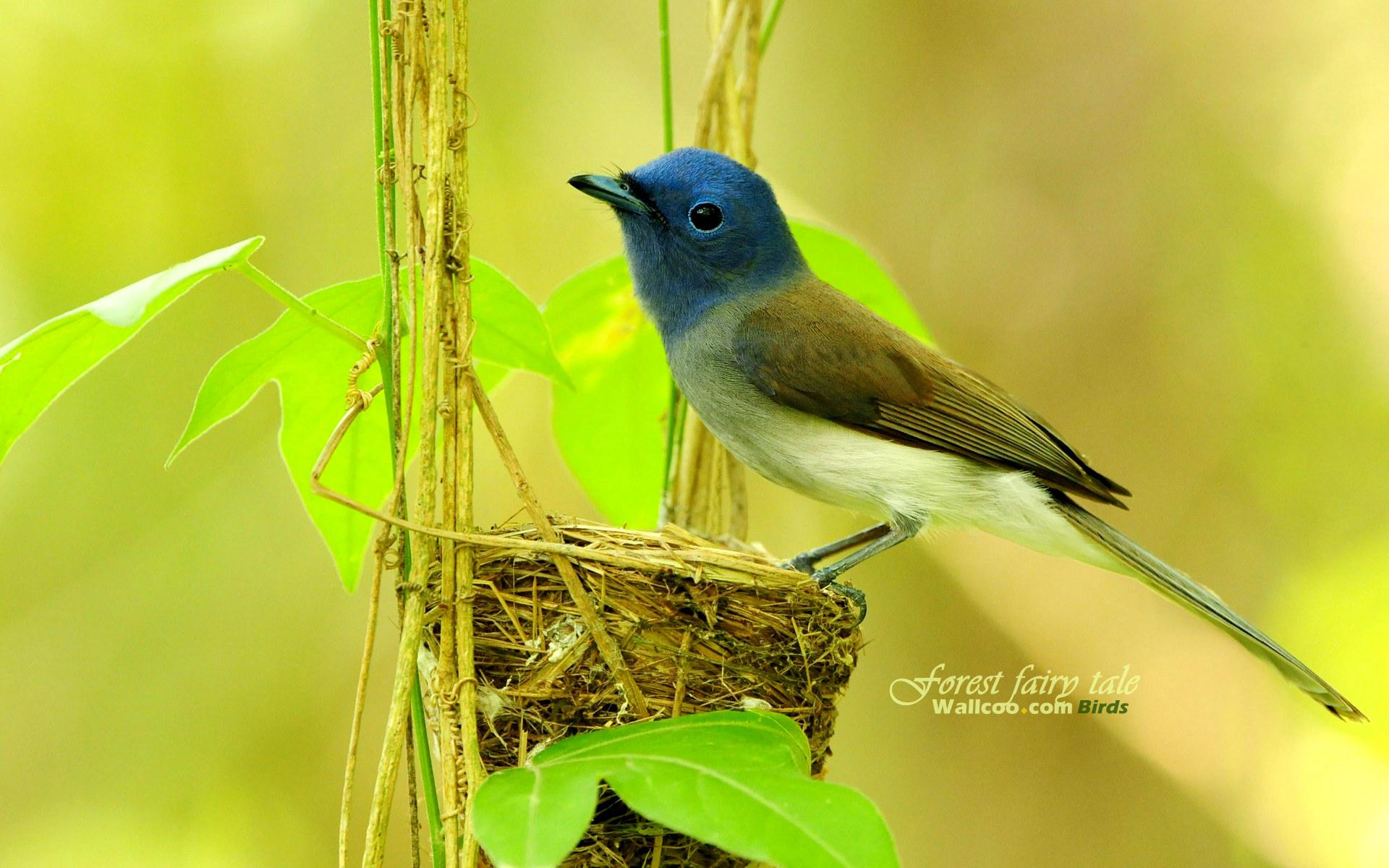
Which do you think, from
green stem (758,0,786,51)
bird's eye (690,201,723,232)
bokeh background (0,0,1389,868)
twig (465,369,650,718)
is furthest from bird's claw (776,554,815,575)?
bokeh background (0,0,1389,868)

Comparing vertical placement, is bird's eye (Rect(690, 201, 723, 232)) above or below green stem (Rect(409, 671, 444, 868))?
above

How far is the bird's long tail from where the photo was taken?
103 inches

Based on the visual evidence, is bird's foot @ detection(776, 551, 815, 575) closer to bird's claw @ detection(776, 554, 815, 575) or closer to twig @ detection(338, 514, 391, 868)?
bird's claw @ detection(776, 554, 815, 575)

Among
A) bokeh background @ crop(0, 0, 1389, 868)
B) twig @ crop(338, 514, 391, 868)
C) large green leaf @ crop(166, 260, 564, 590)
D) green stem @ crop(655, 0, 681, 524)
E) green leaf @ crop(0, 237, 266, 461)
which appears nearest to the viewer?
green leaf @ crop(0, 237, 266, 461)

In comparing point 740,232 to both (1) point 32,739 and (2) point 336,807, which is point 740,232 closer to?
(2) point 336,807

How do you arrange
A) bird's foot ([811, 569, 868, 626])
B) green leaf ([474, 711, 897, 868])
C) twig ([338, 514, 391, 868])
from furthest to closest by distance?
bird's foot ([811, 569, 868, 626]) → twig ([338, 514, 391, 868]) → green leaf ([474, 711, 897, 868])

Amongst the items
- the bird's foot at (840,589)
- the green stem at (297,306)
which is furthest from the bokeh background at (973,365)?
the green stem at (297,306)

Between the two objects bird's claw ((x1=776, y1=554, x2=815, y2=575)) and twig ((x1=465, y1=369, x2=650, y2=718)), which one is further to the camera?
bird's claw ((x1=776, y1=554, x2=815, y2=575))

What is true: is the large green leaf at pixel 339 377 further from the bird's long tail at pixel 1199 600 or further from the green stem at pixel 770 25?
the bird's long tail at pixel 1199 600

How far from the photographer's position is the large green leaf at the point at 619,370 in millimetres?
2945

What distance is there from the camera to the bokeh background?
5.00 meters

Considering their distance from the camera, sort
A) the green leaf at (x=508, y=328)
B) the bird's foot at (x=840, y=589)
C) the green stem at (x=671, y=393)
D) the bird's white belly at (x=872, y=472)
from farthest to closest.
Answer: the bird's white belly at (x=872, y=472)
the green stem at (x=671, y=393)
the bird's foot at (x=840, y=589)
the green leaf at (x=508, y=328)

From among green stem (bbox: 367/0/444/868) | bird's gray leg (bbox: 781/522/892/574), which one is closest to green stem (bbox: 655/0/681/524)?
bird's gray leg (bbox: 781/522/892/574)

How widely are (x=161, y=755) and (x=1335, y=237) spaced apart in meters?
6.05
